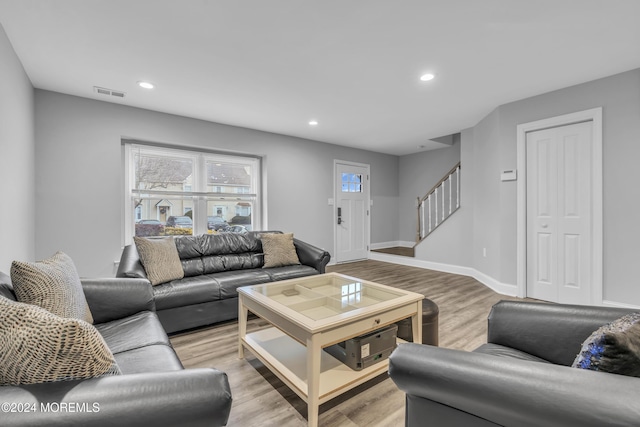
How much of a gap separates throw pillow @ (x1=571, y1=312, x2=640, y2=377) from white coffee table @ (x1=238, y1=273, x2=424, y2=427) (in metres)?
1.03

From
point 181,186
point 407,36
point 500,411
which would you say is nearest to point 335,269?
point 181,186

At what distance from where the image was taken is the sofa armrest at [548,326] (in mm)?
1268

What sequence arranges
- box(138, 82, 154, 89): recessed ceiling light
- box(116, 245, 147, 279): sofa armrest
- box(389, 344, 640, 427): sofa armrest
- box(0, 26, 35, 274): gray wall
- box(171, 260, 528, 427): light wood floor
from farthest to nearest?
box(138, 82, 154, 89): recessed ceiling light, box(116, 245, 147, 279): sofa armrest, box(0, 26, 35, 274): gray wall, box(171, 260, 528, 427): light wood floor, box(389, 344, 640, 427): sofa armrest

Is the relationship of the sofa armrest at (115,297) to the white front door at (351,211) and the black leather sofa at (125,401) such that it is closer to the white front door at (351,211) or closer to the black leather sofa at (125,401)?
the black leather sofa at (125,401)

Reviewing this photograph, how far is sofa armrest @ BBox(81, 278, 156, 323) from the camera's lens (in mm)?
1813

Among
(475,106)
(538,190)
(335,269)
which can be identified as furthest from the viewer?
(335,269)

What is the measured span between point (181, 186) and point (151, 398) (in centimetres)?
380

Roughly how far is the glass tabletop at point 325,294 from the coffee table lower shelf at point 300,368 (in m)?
0.31

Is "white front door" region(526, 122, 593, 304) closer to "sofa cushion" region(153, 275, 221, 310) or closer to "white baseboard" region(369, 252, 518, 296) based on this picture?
"white baseboard" region(369, 252, 518, 296)

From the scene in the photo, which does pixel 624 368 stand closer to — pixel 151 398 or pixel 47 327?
pixel 151 398

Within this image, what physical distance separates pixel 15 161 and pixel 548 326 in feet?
13.1

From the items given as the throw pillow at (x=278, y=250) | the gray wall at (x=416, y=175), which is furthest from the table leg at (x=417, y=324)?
the gray wall at (x=416, y=175)

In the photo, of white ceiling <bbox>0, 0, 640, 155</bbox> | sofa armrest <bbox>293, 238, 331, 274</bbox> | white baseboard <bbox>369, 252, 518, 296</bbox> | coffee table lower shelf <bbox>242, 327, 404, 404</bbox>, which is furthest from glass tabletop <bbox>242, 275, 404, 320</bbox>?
white baseboard <bbox>369, 252, 518, 296</bbox>

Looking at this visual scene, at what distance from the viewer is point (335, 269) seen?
17.6 ft
